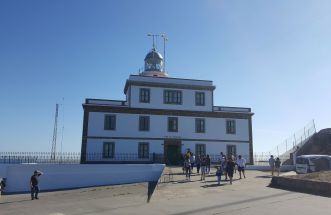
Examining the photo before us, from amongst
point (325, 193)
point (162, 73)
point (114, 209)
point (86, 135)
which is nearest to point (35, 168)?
point (86, 135)

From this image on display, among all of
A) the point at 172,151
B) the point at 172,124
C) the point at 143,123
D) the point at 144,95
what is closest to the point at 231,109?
the point at 172,124

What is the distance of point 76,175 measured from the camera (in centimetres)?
2505

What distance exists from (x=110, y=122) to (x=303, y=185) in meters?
21.2

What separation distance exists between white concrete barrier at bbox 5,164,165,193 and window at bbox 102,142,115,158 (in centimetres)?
821

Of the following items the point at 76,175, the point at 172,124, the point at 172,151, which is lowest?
the point at 76,175

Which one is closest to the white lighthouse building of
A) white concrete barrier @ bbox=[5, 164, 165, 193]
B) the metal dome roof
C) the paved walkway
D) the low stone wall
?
the metal dome roof

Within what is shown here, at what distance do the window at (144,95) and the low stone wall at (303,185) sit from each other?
745 inches

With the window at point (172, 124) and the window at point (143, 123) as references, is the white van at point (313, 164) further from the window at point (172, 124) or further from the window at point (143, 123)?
the window at point (143, 123)

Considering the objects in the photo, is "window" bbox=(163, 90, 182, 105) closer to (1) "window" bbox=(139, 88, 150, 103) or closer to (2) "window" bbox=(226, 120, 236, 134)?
(1) "window" bbox=(139, 88, 150, 103)

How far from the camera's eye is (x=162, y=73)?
4062 centimetres

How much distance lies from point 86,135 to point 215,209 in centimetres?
2267

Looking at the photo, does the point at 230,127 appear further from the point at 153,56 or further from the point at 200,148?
the point at 153,56

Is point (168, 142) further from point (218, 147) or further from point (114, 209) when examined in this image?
point (114, 209)

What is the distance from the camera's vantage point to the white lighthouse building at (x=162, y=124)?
34.0m
